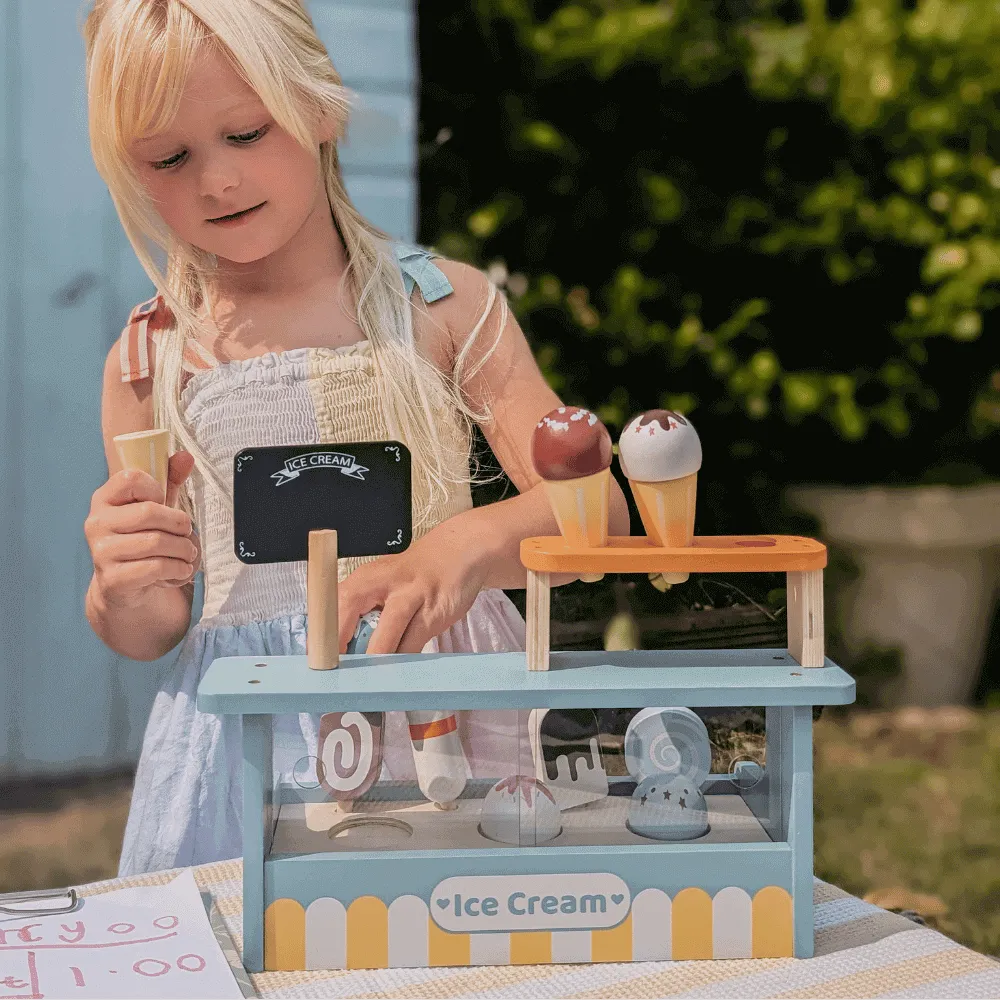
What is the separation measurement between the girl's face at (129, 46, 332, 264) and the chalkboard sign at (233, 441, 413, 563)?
269mm

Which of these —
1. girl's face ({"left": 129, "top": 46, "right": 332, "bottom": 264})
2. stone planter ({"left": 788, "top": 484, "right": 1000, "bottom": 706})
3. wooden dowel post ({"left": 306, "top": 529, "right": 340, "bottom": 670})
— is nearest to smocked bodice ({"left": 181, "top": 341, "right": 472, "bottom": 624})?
girl's face ({"left": 129, "top": 46, "right": 332, "bottom": 264})

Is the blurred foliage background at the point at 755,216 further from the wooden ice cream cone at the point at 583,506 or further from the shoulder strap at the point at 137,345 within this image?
the wooden ice cream cone at the point at 583,506

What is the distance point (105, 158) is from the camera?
104 cm

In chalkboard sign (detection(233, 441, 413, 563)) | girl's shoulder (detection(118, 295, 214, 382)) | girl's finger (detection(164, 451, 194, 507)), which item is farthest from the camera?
girl's shoulder (detection(118, 295, 214, 382))

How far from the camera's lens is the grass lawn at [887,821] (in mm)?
1624

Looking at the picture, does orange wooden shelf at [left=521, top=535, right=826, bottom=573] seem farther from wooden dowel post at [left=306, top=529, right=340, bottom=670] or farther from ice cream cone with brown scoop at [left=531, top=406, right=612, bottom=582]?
wooden dowel post at [left=306, top=529, right=340, bottom=670]

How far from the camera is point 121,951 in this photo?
77 cm

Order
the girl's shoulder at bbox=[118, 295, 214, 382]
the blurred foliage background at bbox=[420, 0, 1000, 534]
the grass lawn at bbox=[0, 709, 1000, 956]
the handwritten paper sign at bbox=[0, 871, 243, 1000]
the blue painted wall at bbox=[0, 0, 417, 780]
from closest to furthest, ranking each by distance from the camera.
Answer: the handwritten paper sign at bbox=[0, 871, 243, 1000] → the girl's shoulder at bbox=[118, 295, 214, 382] → the blue painted wall at bbox=[0, 0, 417, 780] → the grass lawn at bbox=[0, 709, 1000, 956] → the blurred foliage background at bbox=[420, 0, 1000, 534]

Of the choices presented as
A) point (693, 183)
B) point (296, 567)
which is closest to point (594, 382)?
point (693, 183)

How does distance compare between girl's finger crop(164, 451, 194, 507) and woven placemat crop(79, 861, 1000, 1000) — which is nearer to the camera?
woven placemat crop(79, 861, 1000, 1000)

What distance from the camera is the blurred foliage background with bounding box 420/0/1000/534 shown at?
1873 millimetres

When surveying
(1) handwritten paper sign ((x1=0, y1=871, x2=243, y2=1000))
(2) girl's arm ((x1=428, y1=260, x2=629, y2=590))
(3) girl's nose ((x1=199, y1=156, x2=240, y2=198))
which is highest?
(3) girl's nose ((x1=199, y1=156, x2=240, y2=198))

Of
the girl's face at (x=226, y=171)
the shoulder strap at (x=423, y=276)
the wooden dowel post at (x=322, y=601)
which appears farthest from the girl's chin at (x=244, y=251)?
the wooden dowel post at (x=322, y=601)

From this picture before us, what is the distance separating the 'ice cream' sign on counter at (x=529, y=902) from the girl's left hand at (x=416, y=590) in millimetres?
233
